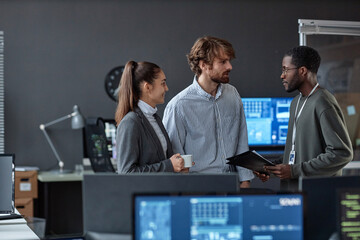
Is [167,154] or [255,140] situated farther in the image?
[255,140]

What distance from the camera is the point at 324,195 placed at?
1739 mm

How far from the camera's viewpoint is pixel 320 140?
303 centimetres

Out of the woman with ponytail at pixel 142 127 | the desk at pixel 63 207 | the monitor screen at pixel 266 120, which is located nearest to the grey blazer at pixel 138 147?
the woman with ponytail at pixel 142 127

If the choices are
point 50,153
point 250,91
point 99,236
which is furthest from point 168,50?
point 99,236

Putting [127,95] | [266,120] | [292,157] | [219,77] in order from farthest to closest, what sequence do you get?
1. [266,120]
2. [219,77]
3. [292,157]
4. [127,95]

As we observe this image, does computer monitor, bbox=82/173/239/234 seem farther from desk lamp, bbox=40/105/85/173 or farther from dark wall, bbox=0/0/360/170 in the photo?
dark wall, bbox=0/0/360/170

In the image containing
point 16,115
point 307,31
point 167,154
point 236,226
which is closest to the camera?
point 236,226

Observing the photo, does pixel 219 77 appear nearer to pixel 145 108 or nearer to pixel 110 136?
pixel 145 108

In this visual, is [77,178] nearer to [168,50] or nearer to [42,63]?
[42,63]

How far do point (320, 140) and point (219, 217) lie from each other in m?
1.54

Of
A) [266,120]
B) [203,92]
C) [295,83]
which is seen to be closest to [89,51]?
[266,120]

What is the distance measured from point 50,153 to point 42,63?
3.15ft

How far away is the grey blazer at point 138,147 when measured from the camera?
2.68 m

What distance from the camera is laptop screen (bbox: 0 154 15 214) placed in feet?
9.87
